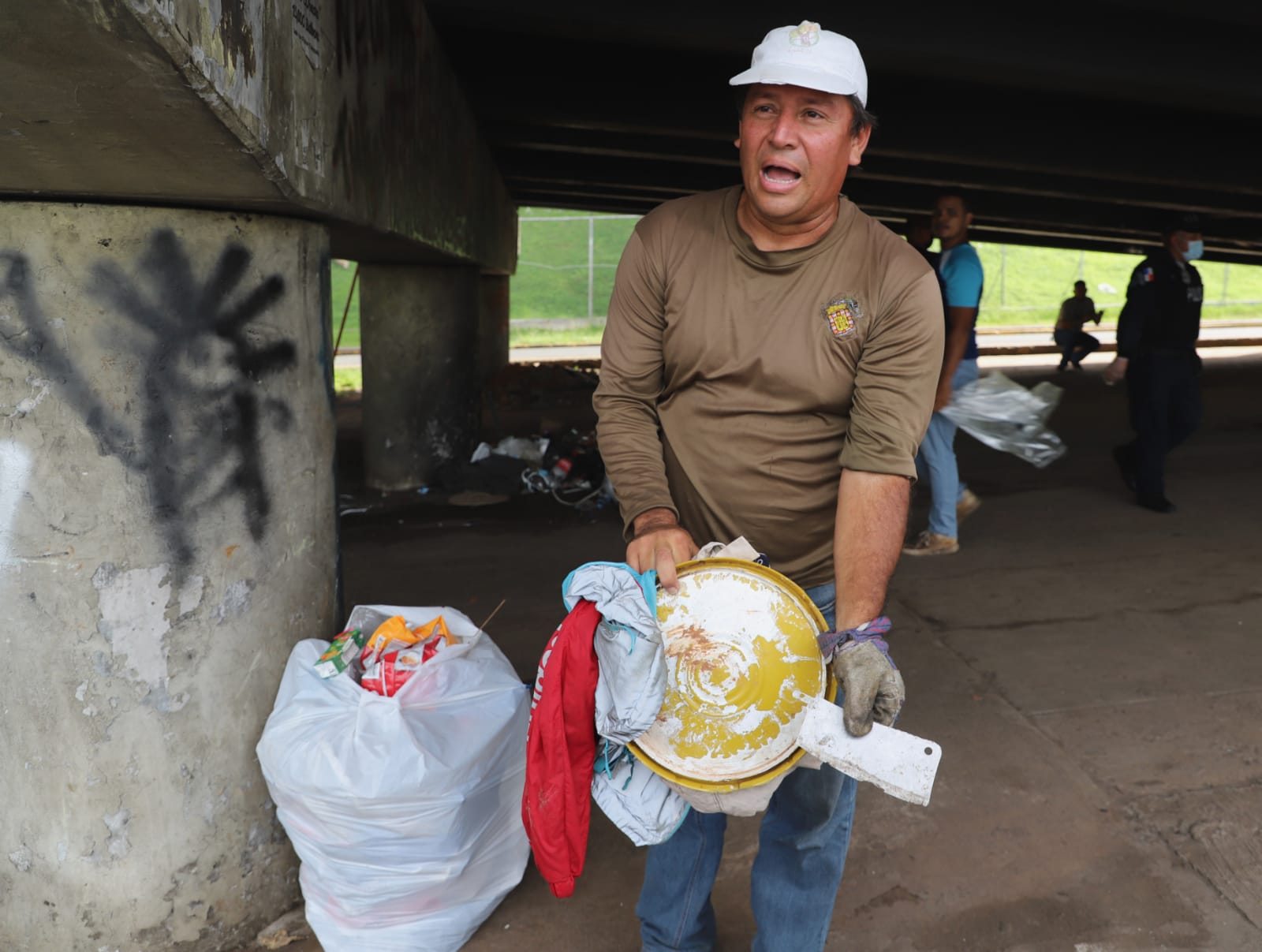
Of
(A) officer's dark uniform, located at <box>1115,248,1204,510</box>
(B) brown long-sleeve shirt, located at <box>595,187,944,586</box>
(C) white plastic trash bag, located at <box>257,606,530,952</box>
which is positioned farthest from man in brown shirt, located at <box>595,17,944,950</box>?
(A) officer's dark uniform, located at <box>1115,248,1204,510</box>

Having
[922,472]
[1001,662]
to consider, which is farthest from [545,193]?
[1001,662]

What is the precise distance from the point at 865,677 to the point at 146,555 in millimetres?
1582

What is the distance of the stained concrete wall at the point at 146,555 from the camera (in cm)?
219

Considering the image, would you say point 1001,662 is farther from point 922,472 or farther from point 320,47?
point 320,47

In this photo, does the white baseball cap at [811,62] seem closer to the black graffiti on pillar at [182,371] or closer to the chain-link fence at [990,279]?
the black graffiti on pillar at [182,371]

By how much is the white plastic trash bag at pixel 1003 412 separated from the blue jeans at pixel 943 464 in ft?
0.20

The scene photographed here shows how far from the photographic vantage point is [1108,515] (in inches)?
255

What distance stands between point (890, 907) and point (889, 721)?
1.12 meters

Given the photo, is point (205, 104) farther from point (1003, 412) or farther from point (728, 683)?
point (1003, 412)

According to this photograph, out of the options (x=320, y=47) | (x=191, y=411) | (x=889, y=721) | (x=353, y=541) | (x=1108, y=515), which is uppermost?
(x=320, y=47)

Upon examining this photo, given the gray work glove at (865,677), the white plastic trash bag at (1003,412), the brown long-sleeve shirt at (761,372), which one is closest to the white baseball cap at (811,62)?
the brown long-sleeve shirt at (761,372)

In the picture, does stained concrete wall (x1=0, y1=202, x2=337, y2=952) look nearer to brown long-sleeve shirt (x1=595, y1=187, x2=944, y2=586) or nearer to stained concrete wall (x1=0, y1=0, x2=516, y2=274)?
stained concrete wall (x1=0, y1=0, x2=516, y2=274)

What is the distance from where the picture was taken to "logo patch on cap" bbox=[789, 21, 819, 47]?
2.04m

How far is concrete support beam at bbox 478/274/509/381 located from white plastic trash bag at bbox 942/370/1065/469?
8306 millimetres
